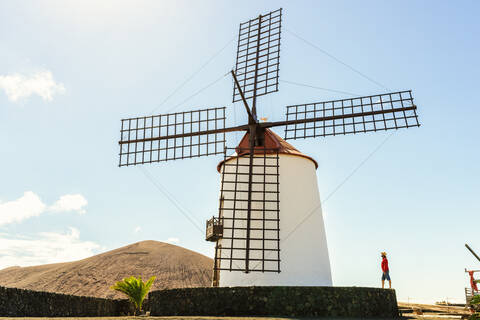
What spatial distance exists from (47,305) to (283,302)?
497 centimetres

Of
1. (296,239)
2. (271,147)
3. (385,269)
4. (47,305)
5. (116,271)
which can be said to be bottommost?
(47,305)

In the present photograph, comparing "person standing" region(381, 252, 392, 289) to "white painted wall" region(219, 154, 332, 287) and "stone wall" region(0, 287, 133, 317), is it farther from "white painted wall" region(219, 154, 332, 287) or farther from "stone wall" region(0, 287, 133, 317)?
"stone wall" region(0, 287, 133, 317)

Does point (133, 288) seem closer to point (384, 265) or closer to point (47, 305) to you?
point (47, 305)

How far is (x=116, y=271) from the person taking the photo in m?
29.4

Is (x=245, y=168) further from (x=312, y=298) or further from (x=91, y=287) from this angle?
(x=91, y=287)

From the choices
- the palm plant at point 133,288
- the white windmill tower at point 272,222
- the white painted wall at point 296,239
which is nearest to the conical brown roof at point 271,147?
the white windmill tower at point 272,222

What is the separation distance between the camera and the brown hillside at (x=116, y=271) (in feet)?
90.0

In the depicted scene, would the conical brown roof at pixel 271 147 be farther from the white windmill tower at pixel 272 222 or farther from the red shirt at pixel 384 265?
the red shirt at pixel 384 265

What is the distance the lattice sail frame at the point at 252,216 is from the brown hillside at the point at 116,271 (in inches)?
638

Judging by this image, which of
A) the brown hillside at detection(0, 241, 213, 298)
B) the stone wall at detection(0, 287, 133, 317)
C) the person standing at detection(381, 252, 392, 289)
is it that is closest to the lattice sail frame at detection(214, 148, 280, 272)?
the person standing at detection(381, 252, 392, 289)

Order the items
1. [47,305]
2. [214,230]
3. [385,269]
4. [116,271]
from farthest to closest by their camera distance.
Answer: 1. [116,271]
2. [214,230]
3. [385,269]
4. [47,305]

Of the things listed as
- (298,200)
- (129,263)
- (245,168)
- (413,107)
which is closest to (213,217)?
(245,168)

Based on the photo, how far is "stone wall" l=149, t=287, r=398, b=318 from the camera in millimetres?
7723

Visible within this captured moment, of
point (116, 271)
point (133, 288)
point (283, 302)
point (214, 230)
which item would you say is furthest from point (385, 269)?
point (116, 271)
